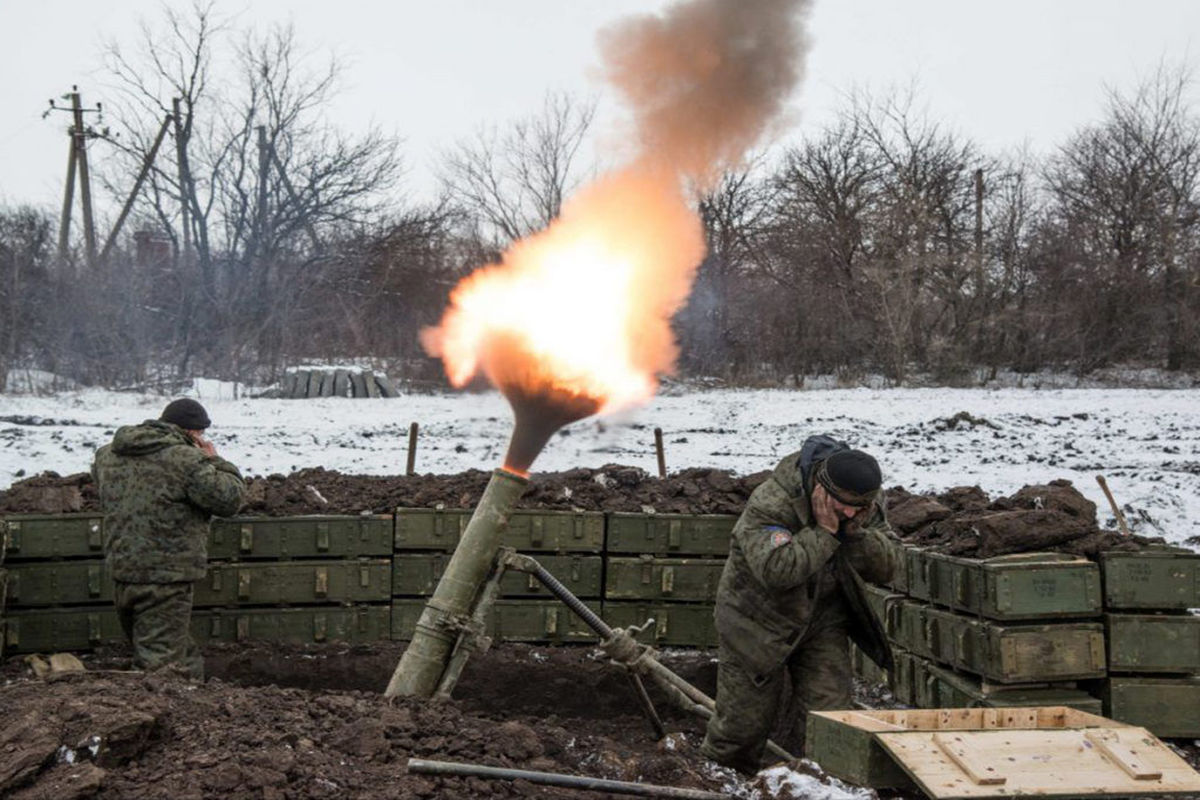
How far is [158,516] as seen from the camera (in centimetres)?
782

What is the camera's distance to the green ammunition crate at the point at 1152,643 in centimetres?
687

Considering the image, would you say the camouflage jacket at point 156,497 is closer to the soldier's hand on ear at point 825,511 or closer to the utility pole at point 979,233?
the soldier's hand on ear at point 825,511

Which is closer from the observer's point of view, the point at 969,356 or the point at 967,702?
the point at 967,702

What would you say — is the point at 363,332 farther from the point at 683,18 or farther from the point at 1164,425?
the point at 683,18

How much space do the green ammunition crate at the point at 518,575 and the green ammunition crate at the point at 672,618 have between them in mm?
244

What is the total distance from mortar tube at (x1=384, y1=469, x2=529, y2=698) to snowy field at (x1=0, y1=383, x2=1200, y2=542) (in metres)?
6.51

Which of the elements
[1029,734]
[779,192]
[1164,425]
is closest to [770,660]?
[1029,734]

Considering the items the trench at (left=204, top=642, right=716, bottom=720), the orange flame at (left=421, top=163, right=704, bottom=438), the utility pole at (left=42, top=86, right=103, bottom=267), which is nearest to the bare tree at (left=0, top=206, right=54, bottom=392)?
the utility pole at (left=42, top=86, right=103, bottom=267)

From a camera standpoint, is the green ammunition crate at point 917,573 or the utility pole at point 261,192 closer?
the green ammunition crate at point 917,573

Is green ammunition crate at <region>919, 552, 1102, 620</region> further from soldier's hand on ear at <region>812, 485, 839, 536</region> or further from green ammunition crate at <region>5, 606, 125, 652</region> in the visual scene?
green ammunition crate at <region>5, 606, 125, 652</region>

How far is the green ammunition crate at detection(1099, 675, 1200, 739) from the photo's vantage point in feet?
22.5

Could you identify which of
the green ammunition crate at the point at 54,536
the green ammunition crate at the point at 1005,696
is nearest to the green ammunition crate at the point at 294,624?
the green ammunition crate at the point at 54,536

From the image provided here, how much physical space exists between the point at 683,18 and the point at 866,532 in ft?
11.2

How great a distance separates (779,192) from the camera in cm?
2397
